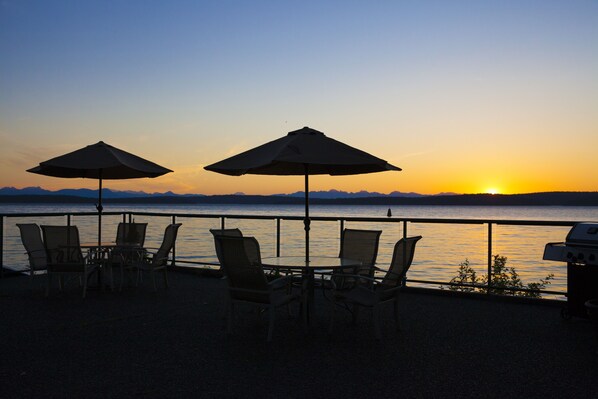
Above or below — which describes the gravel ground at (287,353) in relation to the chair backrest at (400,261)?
below

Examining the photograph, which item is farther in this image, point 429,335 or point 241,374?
point 429,335

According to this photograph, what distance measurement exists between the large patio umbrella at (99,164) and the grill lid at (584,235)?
5760mm

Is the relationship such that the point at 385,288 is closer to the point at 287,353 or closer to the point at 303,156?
the point at 287,353

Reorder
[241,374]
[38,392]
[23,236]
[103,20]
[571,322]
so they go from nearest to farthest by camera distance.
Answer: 1. [38,392]
2. [241,374]
3. [571,322]
4. [23,236]
5. [103,20]

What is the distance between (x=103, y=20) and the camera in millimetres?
12203

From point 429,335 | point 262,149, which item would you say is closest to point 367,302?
point 429,335

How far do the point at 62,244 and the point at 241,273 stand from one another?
3782mm

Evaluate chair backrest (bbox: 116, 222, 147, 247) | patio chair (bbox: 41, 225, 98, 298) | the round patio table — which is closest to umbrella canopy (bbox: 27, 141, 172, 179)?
chair backrest (bbox: 116, 222, 147, 247)

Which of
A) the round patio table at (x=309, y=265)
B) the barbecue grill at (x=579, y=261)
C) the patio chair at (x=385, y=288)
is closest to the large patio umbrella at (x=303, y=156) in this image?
the round patio table at (x=309, y=265)

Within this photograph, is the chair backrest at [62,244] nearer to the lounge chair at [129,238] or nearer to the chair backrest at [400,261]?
the lounge chair at [129,238]

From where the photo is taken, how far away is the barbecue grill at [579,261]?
5.55 metres

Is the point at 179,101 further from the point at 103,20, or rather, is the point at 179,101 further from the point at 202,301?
the point at 202,301

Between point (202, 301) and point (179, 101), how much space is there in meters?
9.04

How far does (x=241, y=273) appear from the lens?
5.39m
